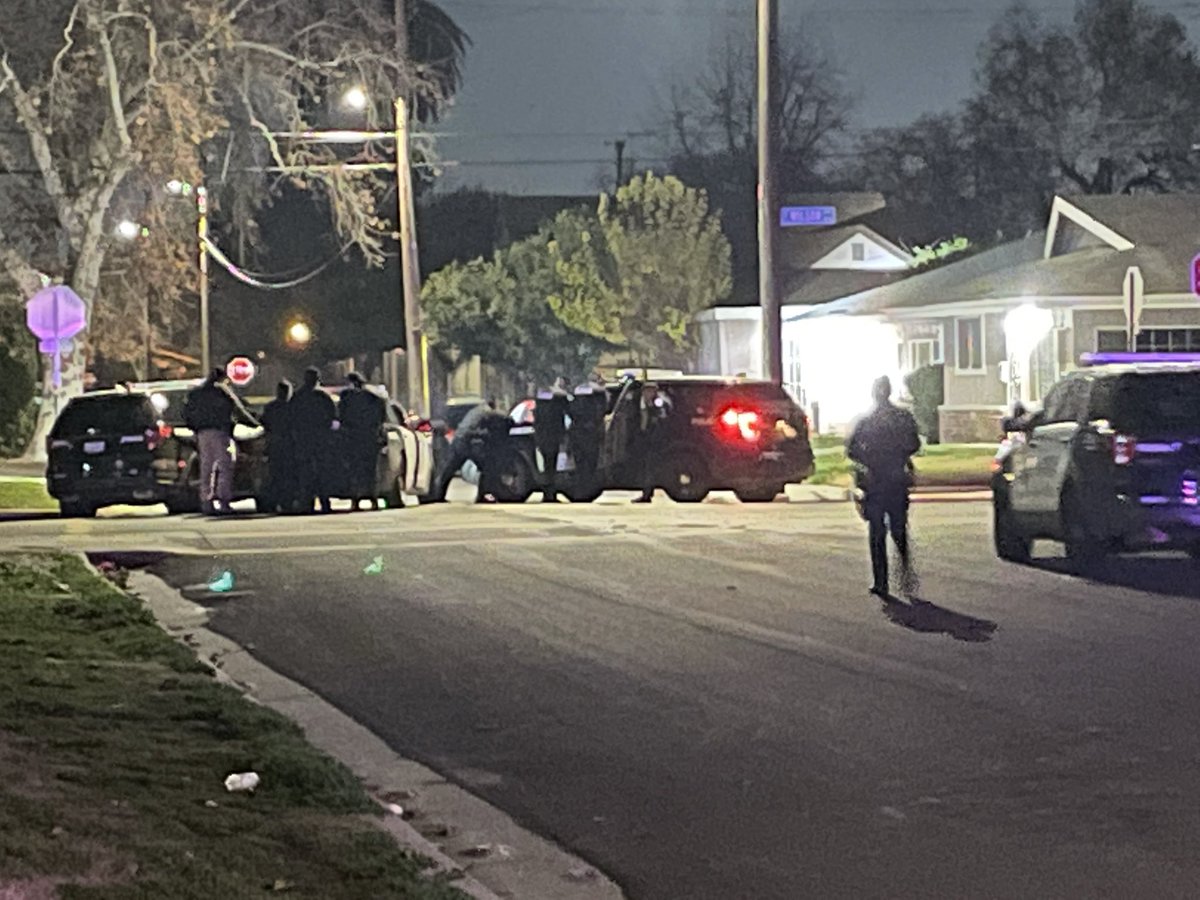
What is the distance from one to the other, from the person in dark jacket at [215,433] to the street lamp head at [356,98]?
46.0 feet

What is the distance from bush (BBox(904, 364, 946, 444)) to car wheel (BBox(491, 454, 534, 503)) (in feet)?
56.2

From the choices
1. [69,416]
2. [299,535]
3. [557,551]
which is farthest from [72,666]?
[69,416]

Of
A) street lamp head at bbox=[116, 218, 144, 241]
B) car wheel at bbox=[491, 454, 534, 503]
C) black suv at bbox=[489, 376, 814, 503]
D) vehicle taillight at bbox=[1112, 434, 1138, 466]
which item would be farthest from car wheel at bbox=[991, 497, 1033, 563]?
street lamp head at bbox=[116, 218, 144, 241]

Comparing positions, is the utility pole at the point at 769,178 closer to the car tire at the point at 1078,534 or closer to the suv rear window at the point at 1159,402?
the car tire at the point at 1078,534

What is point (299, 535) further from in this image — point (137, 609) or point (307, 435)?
point (137, 609)

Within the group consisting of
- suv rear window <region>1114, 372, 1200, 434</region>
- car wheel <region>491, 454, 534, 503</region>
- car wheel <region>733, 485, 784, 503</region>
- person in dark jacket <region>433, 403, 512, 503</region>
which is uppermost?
suv rear window <region>1114, 372, 1200, 434</region>

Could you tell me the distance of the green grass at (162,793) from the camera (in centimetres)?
664

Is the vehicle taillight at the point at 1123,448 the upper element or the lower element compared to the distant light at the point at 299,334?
lower

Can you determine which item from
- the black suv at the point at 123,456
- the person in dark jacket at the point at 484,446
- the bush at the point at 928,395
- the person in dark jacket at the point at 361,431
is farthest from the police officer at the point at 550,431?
the bush at the point at 928,395

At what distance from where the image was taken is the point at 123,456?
25047 millimetres

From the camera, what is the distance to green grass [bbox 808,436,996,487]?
97.4 ft

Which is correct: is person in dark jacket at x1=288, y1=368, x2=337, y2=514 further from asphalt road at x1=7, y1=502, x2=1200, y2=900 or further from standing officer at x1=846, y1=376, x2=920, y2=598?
standing officer at x1=846, y1=376, x2=920, y2=598

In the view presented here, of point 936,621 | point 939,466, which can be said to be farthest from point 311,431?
point 939,466

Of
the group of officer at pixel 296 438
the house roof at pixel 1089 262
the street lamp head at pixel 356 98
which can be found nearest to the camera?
the group of officer at pixel 296 438
